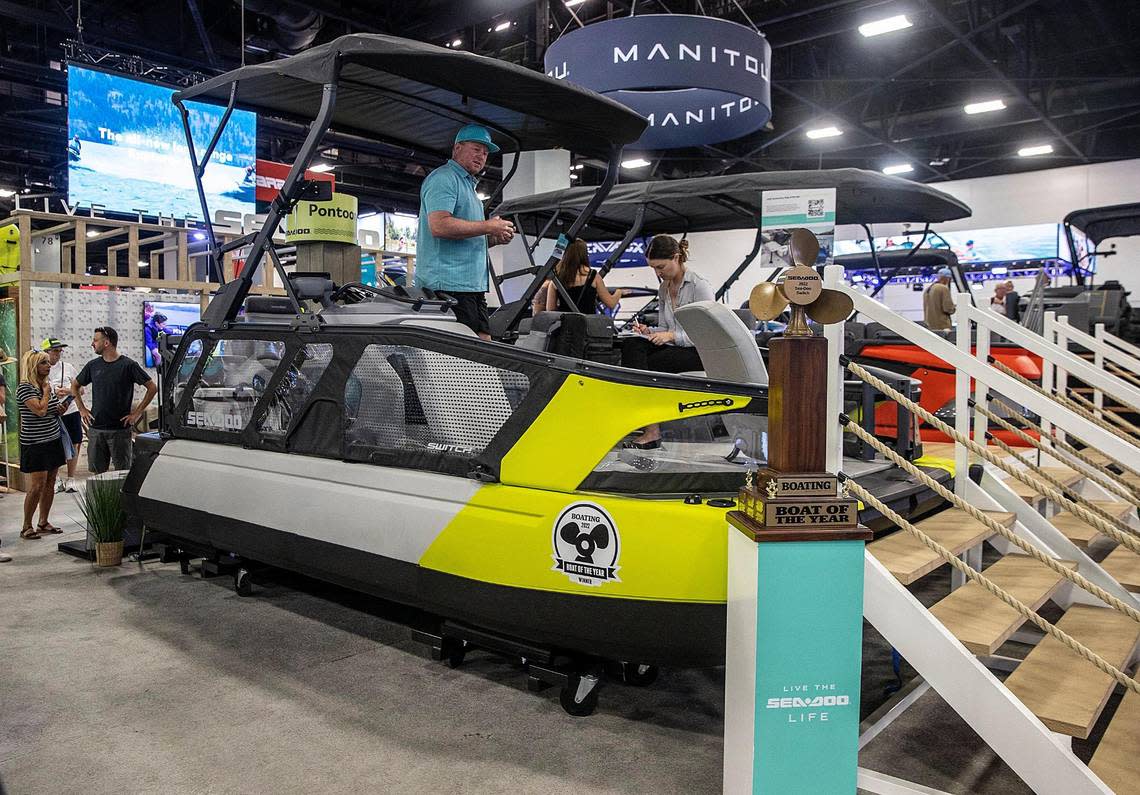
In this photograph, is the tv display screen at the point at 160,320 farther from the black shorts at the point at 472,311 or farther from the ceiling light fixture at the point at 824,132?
the ceiling light fixture at the point at 824,132

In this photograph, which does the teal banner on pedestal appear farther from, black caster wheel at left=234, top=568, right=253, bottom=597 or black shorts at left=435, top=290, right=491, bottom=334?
black caster wheel at left=234, top=568, right=253, bottom=597

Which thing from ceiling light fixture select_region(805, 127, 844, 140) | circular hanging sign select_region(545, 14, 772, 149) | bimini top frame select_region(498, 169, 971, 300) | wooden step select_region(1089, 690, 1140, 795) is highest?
ceiling light fixture select_region(805, 127, 844, 140)

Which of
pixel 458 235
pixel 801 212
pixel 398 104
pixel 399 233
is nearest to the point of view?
pixel 458 235

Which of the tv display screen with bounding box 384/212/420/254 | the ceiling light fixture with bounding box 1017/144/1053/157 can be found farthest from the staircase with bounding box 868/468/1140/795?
the tv display screen with bounding box 384/212/420/254

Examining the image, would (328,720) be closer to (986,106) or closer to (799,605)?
(799,605)

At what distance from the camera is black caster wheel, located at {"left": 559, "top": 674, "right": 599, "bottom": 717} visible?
8.89 ft

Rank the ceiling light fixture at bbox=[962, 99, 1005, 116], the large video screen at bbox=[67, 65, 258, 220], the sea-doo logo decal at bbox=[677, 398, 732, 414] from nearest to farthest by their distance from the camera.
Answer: the sea-doo logo decal at bbox=[677, 398, 732, 414] < the large video screen at bbox=[67, 65, 258, 220] < the ceiling light fixture at bbox=[962, 99, 1005, 116]

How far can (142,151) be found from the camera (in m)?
9.22

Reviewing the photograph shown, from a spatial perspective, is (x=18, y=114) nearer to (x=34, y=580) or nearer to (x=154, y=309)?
(x=154, y=309)

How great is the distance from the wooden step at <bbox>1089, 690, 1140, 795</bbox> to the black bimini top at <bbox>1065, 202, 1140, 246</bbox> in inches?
315

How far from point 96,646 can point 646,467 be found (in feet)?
7.67

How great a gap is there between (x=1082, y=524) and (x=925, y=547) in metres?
1.34

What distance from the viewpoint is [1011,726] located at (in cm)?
202

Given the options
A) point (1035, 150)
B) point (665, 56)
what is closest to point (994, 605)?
point (665, 56)
